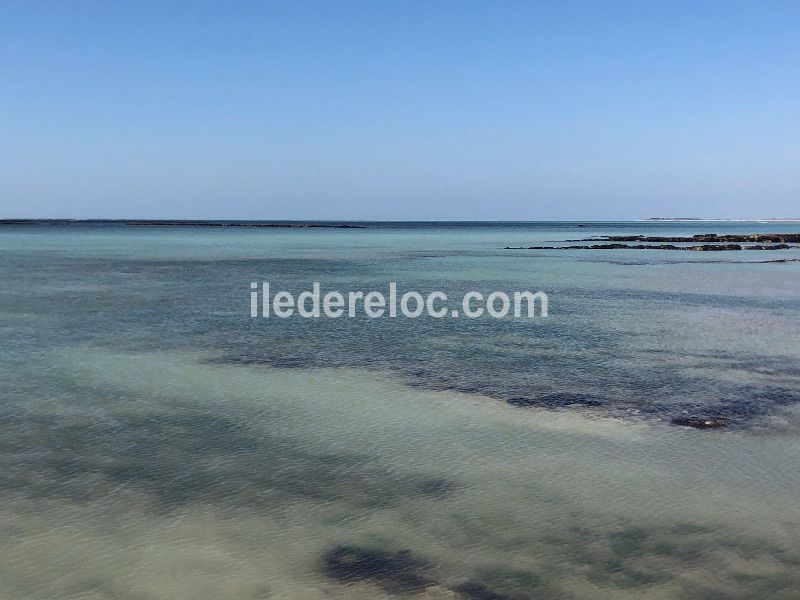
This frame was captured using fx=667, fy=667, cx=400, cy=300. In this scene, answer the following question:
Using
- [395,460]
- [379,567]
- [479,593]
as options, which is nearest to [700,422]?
[395,460]

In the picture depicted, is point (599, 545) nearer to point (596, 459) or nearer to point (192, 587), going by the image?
point (596, 459)

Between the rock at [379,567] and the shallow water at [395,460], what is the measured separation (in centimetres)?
8

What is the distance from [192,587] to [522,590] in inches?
108

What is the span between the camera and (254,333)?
1741 cm

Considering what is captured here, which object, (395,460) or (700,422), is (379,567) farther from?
(700,422)

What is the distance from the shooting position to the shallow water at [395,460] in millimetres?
5855

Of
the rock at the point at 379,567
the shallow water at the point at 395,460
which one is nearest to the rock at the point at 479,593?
the shallow water at the point at 395,460

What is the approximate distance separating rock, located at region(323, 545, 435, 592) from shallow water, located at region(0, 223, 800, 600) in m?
0.08

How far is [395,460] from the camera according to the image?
8508 millimetres

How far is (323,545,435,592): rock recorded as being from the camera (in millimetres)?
5613

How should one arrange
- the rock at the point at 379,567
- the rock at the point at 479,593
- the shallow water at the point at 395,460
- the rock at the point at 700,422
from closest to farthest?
1. the rock at the point at 479,593
2. the rock at the point at 379,567
3. the shallow water at the point at 395,460
4. the rock at the point at 700,422

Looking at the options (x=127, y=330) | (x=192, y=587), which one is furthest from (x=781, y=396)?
(x=127, y=330)

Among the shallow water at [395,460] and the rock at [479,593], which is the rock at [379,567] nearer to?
the shallow water at [395,460]

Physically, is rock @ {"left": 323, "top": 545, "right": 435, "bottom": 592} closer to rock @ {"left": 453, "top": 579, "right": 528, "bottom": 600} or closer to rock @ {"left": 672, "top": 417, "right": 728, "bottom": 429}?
rock @ {"left": 453, "top": 579, "right": 528, "bottom": 600}
